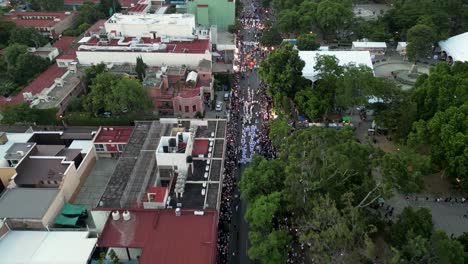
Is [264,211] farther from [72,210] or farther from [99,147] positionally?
[99,147]

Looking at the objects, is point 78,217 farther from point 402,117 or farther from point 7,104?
point 402,117

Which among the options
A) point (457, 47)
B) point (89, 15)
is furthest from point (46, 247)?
point (457, 47)

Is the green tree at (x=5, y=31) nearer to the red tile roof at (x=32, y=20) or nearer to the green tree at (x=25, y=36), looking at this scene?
the red tile roof at (x=32, y=20)

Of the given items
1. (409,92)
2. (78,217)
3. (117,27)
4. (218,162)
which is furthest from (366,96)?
(117,27)

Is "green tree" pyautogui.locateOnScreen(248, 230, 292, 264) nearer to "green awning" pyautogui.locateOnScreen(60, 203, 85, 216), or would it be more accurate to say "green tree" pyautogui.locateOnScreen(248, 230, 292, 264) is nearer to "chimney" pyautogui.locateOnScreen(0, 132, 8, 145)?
"green awning" pyautogui.locateOnScreen(60, 203, 85, 216)

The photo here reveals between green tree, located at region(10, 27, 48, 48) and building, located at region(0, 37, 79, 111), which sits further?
green tree, located at region(10, 27, 48, 48)

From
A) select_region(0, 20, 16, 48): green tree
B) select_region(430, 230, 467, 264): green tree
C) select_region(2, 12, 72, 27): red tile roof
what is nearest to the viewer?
select_region(430, 230, 467, 264): green tree

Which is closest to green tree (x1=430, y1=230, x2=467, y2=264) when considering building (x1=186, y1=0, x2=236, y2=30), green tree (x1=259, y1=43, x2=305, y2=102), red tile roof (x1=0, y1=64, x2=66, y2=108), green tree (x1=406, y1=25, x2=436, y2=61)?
green tree (x1=259, y1=43, x2=305, y2=102)
